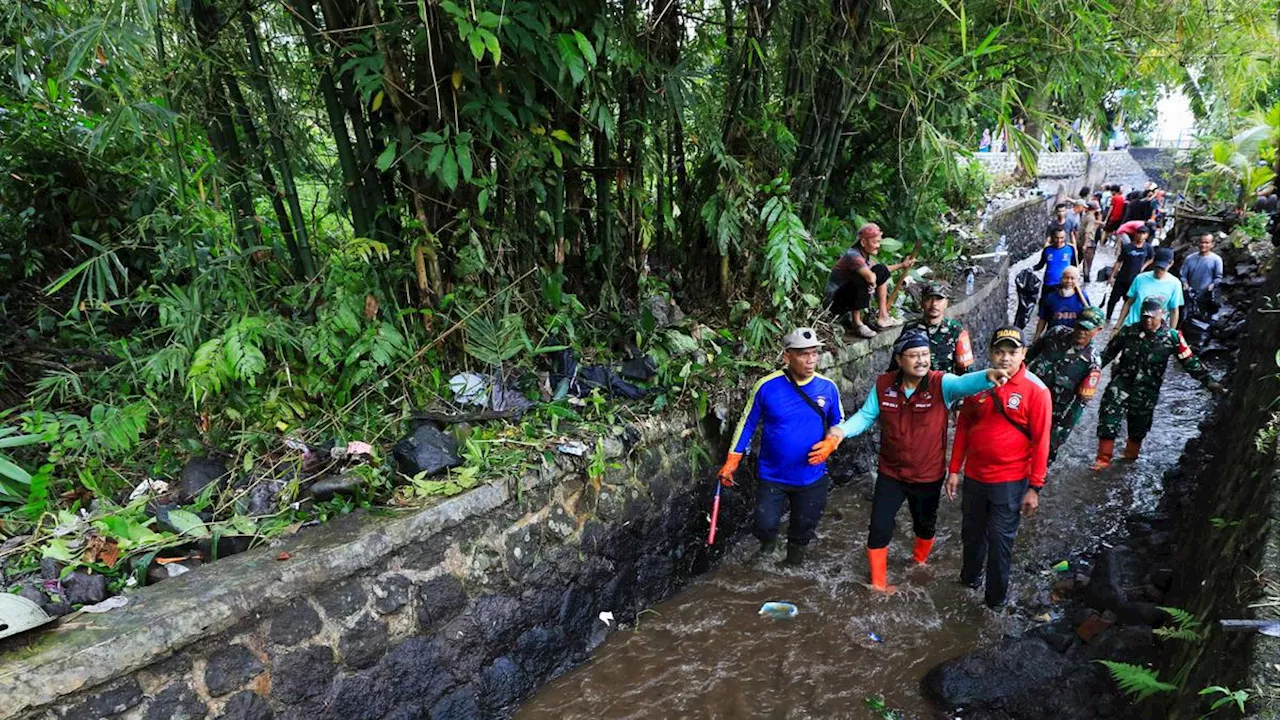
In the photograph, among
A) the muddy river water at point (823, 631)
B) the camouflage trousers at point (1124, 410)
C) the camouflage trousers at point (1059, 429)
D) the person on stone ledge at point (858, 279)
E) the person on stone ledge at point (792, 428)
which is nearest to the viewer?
the muddy river water at point (823, 631)

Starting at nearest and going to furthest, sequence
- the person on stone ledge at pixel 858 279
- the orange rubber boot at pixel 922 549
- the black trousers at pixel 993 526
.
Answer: the black trousers at pixel 993 526
the orange rubber boot at pixel 922 549
the person on stone ledge at pixel 858 279

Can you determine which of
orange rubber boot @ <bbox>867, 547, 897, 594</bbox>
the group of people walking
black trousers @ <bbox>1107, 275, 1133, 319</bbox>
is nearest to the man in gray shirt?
black trousers @ <bbox>1107, 275, 1133, 319</bbox>

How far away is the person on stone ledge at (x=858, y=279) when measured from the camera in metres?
5.56

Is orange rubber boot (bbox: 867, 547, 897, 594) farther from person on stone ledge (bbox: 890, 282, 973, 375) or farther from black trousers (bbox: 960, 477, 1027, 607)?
person on stone ledge (bbox: 890, 282, 973, 375)

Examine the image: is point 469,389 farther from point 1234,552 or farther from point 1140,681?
point 1234,552

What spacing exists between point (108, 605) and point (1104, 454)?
6731 mm

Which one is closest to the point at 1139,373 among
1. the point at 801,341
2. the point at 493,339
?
the point at 801,341

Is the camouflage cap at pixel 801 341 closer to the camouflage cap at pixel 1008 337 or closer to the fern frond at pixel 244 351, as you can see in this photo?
the camouflage cap at pixel 1008 337

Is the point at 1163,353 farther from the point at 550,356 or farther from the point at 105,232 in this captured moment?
the point at 105,232

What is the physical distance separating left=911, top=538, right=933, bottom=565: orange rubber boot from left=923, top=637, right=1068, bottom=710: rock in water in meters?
0.95

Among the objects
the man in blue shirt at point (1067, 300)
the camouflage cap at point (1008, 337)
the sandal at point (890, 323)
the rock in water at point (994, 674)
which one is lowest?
the rock in water at point (994, 674)

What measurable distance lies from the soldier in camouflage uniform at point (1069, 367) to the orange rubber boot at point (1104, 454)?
85 centimetres

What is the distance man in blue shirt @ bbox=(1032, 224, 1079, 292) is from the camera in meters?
7.48

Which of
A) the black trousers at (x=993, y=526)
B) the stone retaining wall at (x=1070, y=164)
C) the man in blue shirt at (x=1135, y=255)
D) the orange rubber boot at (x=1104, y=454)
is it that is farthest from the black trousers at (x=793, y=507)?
the stone retaining wall at (x=1070, y=164)
